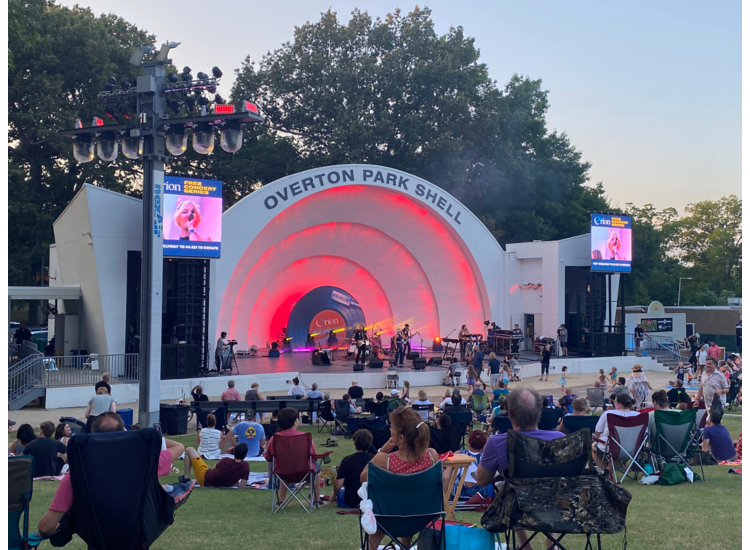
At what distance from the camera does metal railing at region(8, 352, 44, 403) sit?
1827 centimetres

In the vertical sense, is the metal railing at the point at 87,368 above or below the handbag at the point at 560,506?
below

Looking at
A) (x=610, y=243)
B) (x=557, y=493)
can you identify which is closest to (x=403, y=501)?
→ (x=557, y=493)

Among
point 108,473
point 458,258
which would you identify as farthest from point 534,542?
point 458,258

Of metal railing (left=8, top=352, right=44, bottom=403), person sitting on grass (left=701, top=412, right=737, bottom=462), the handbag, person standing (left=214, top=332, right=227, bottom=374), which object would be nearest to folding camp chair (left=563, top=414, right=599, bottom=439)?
person sitting on grass (left=701, top=412, right=737, bottom=462)

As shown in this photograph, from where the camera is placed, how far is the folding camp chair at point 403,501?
4812 mm

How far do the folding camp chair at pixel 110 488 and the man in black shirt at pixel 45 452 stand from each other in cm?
542

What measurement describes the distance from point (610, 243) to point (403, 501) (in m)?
25.9

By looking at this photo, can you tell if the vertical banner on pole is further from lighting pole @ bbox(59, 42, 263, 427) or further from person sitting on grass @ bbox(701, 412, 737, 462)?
person sitting on grass @ bbox(701, 412, 737, 462)

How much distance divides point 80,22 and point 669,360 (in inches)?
1336

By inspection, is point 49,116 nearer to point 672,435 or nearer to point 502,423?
point 502,423

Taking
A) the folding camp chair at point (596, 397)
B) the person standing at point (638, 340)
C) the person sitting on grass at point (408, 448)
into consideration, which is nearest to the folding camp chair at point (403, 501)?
the person sitting on grass at point (408, 448)

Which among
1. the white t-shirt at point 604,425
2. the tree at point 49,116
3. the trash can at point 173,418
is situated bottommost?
the trash can at point 173,418

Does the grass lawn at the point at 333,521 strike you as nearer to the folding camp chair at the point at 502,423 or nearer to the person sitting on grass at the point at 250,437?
the folding camp chair at the point at 502,423

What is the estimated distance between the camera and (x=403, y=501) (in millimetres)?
4879
